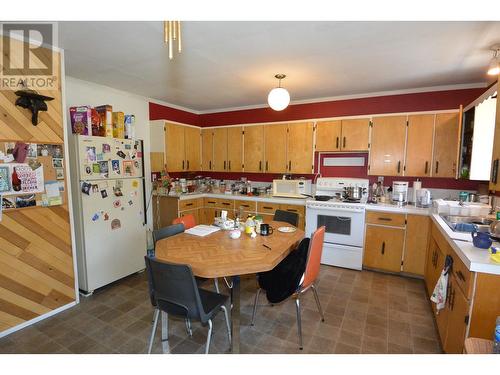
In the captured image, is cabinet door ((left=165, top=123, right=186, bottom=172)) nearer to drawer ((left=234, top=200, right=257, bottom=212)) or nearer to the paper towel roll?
drawer ((left=234, top=200, right=257, bottom=212))

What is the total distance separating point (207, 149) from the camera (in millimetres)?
4820

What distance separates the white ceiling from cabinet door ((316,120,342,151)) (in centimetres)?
48

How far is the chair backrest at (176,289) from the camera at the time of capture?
1.44 meters

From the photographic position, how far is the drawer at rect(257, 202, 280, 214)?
12.8ft

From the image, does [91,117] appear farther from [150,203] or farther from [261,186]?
[261,186]

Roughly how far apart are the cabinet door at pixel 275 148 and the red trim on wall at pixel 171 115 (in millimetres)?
1647

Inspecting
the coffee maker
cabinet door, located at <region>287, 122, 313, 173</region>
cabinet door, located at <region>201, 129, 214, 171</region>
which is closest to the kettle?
the coffee maker

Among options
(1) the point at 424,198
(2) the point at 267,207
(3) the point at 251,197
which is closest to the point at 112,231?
(3) the point at 251,197

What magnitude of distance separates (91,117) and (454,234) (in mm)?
3561

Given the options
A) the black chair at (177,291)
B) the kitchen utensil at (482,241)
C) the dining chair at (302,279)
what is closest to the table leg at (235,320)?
the black chair at (177,291)

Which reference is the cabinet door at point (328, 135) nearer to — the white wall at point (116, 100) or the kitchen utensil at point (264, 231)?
the kitchen utensil at point (264, 231)

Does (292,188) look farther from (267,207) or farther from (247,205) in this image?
(247,205)

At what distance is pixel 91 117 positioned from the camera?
266cm
